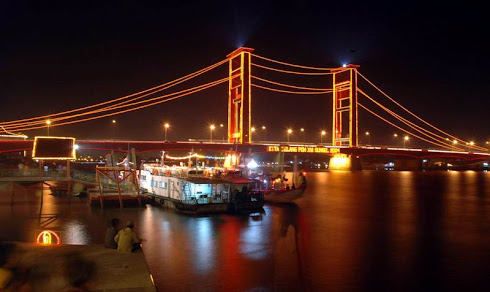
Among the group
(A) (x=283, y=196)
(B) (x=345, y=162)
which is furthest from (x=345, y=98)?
(A) (x=283, y=196)

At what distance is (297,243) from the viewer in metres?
18.0

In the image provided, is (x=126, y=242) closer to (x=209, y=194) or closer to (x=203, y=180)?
(x=203, y=180)

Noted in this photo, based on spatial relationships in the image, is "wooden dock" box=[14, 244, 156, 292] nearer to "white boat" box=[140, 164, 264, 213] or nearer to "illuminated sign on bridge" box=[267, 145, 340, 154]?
"white boat" box=[140, 164, 264, 213]

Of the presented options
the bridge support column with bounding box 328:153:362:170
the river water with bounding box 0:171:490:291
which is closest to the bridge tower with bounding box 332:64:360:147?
the bridge support column with bounding box 328:153:362:170

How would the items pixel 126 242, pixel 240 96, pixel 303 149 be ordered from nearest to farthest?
pixel 126 242 → pixel 240 96 → pixel 303 149

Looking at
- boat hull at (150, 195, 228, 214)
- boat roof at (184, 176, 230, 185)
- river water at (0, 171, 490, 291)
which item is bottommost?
river water at (0, 171, 490, 291)

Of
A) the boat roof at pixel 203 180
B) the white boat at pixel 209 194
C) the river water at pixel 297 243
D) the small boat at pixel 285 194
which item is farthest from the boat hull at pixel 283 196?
the boat roof at pixel 203 180

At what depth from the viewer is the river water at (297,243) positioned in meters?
12.3

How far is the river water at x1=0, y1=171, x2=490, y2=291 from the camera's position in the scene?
12320 mm

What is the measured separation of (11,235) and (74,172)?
50.0 ft

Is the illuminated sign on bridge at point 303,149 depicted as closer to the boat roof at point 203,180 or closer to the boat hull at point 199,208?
the boat roof at point 203,180

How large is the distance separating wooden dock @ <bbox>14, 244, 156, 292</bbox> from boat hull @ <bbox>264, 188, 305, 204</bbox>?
22752mm

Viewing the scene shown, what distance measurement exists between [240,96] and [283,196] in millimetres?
43444

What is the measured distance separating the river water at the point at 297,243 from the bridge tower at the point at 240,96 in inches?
1605
